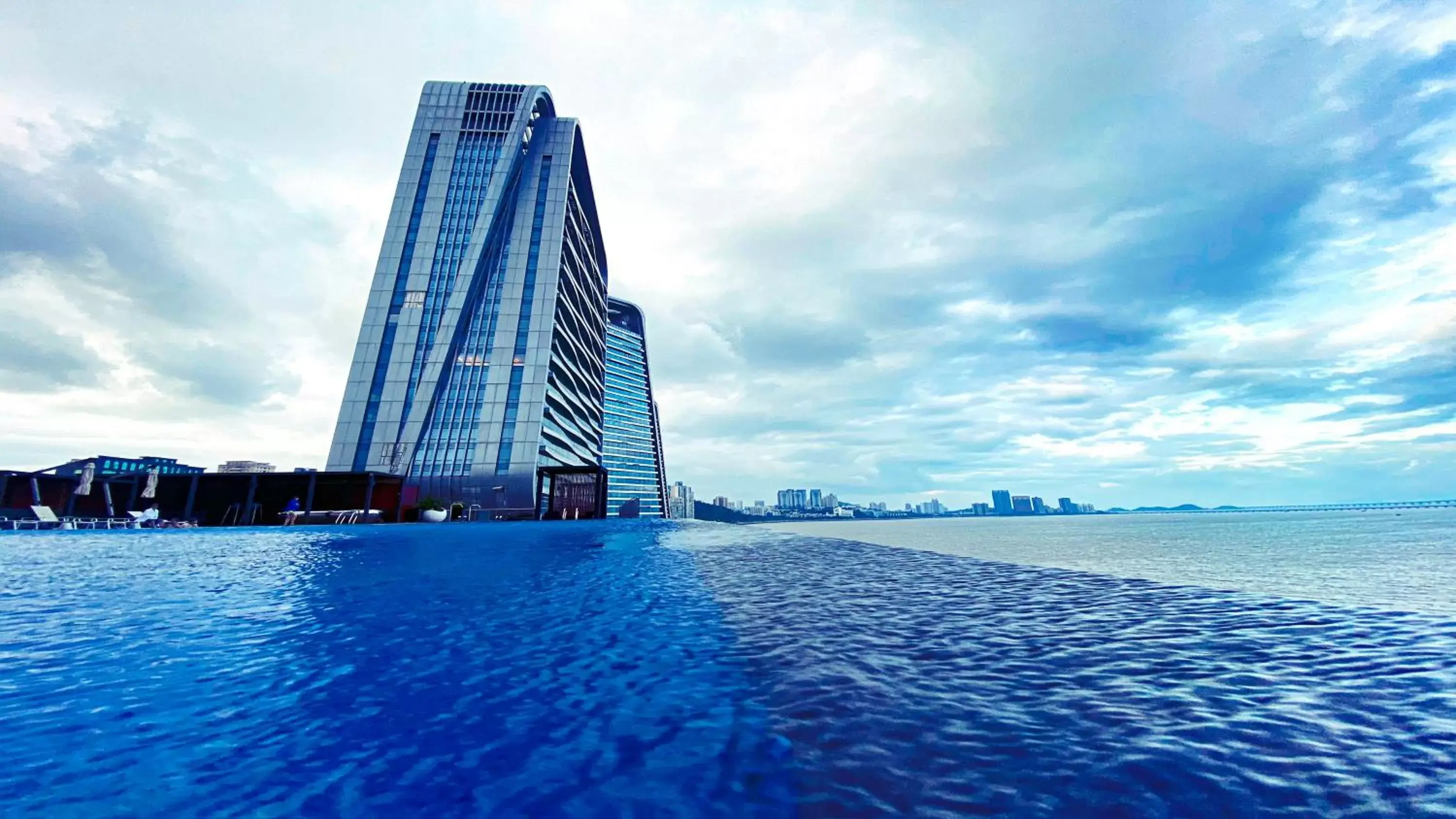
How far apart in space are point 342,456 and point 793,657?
249ft

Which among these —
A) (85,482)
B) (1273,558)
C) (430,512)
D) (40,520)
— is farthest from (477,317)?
(1273,558)

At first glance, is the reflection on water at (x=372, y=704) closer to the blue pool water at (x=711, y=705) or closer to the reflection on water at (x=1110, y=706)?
the blue pool water at (x=711, y=705)

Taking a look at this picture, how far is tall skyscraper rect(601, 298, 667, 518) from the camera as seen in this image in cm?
13525

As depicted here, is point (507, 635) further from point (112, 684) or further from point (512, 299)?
point (512, 299)

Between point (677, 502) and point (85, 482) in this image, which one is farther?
point (677, 502)

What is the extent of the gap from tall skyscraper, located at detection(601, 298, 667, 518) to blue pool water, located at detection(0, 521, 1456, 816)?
119285mm

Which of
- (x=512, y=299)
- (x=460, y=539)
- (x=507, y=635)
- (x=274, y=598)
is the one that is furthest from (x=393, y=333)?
(x=507, y=635)

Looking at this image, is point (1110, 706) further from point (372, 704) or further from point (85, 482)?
point (85, 482)

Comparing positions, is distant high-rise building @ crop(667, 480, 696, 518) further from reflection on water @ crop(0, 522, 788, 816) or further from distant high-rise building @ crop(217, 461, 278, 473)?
reflection on water @ crop(0, 522, 788, 816)

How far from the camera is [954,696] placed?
20.0 feet

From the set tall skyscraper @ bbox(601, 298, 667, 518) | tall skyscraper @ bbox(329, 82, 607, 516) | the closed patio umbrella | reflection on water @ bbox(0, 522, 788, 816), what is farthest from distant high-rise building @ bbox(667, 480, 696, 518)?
reflection on water @ bbox(0, 522, 788, 816)

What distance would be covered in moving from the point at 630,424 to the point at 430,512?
295 feet

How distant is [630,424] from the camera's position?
145625mm

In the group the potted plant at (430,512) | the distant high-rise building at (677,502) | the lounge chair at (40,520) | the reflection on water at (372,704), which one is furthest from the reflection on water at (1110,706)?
the distant high-rise building at (677,502)
